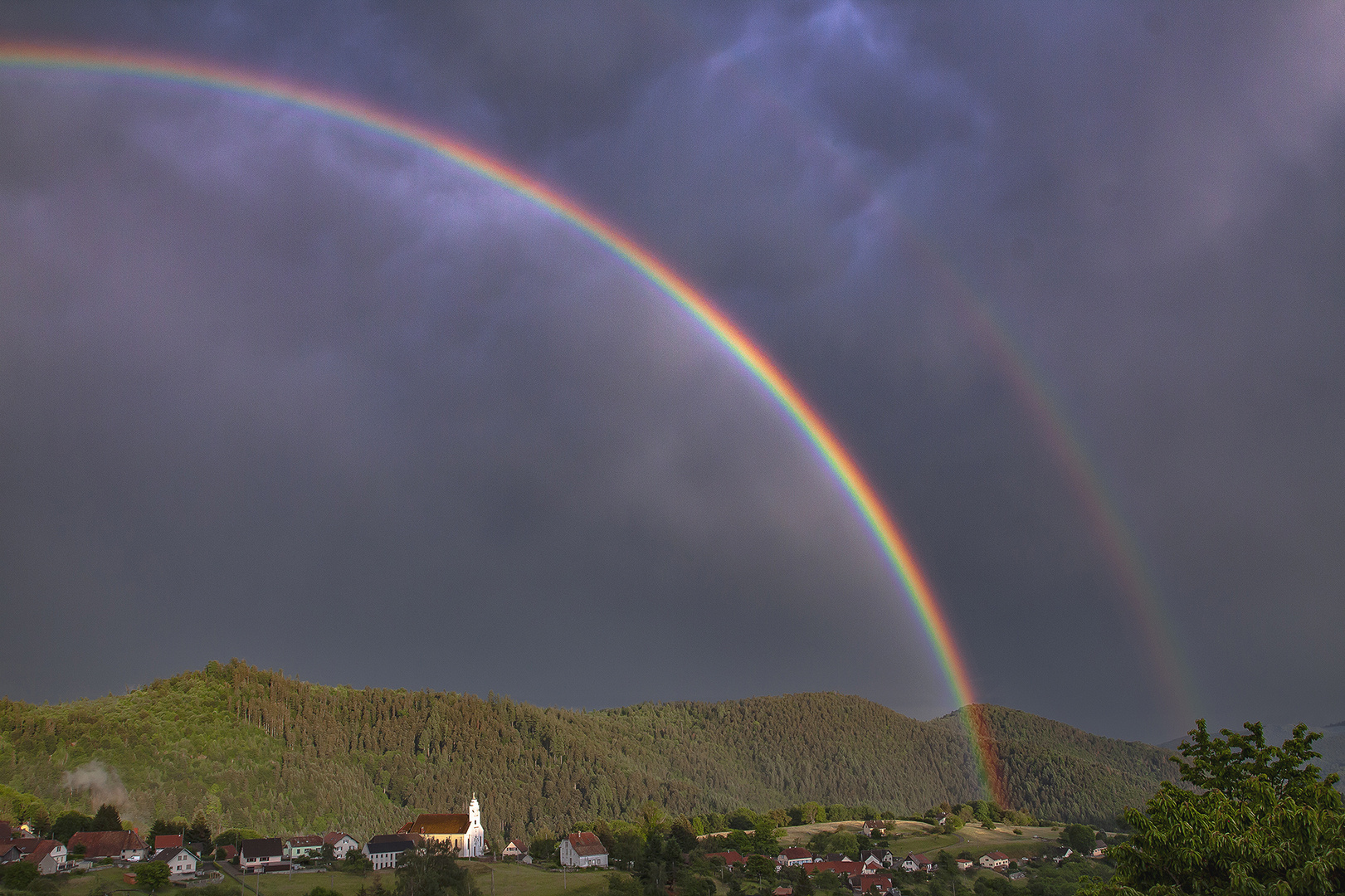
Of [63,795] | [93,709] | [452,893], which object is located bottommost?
[452,893]

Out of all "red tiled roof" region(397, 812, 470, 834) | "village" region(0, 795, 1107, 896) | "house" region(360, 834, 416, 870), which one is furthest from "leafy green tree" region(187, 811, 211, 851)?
"red tiled roof" region(397, 812, 470, 834)

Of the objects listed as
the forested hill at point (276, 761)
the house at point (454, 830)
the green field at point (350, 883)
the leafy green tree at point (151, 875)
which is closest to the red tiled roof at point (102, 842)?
the green field at point (350, 883)

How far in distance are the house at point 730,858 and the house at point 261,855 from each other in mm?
45466

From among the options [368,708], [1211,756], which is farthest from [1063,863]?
[368,708]

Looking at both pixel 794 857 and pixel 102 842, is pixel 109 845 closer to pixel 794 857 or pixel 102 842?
pixel 102 842

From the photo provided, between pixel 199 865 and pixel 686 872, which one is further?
pixel 686 872

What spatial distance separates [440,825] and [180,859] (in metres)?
43.4

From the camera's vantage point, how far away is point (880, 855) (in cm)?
12812

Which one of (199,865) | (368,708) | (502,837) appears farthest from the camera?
(368,708)

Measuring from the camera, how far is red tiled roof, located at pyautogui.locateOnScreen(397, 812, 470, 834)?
389 feet

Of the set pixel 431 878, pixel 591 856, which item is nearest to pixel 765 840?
pixel 591 856

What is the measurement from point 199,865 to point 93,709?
96.8 metres

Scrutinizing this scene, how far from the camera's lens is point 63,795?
131375 mm

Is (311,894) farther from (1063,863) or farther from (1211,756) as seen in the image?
(1063,863)
